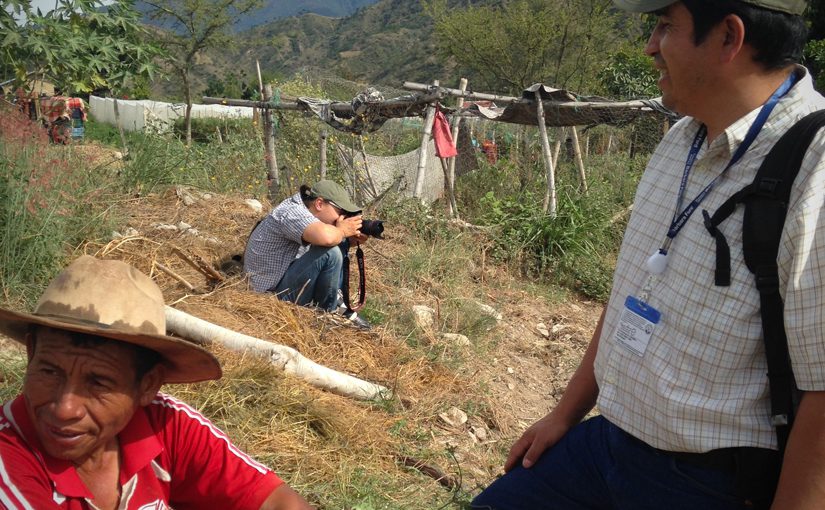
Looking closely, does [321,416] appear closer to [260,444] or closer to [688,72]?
[260,444]

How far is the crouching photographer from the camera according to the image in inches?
181

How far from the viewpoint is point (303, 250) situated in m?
4.73

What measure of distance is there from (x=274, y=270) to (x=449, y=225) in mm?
2923

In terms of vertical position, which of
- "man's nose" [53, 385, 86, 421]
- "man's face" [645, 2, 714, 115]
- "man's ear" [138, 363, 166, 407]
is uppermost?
"man's face" [645, 2, 714, 115]

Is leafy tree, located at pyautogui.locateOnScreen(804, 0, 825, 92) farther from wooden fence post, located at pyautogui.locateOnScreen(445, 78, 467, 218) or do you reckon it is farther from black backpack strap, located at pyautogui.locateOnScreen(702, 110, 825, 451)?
black backpack strap, located at pyautogui.locateOnScreen(702, 110, 825, 451)

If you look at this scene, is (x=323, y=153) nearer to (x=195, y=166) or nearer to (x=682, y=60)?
(x=195, y=166)

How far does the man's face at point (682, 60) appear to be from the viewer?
1.33 m

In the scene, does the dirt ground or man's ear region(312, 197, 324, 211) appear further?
man's ear region(312, 197, 324, 211)

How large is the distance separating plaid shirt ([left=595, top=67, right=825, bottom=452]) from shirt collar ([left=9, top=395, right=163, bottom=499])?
0.99m

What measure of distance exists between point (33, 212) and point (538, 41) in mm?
21480

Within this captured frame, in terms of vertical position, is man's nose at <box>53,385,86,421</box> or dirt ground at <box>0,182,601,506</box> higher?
man's nose at <box>53,385,86,421</box>

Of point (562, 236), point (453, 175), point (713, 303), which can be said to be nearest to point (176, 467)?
point (713, 303)

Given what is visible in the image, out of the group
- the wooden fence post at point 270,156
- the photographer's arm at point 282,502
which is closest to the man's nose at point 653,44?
the photographer's arm at point 282,502

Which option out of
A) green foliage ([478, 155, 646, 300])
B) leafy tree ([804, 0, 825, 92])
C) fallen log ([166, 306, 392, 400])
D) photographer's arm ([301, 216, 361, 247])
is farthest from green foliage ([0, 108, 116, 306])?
leafy tree ([804, 0, 825, 92])
